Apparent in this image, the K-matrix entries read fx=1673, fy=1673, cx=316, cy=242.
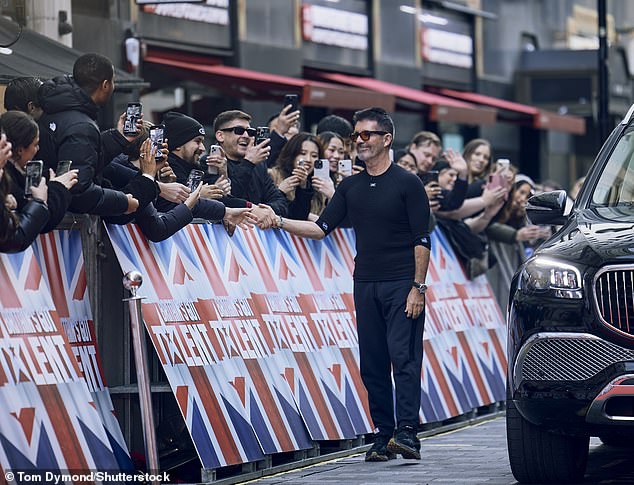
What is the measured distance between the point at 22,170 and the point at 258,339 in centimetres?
236

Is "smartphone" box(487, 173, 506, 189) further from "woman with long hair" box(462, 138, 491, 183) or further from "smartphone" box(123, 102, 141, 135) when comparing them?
"smartphone" box(123, 102, 141, 135)

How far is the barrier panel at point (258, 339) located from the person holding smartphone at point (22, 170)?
85cm

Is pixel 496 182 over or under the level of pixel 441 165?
under

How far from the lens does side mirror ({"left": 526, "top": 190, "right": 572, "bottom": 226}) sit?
31.0 feet

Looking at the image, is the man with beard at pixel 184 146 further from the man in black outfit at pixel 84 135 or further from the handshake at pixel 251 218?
the man in black outfit at pixel 84 135

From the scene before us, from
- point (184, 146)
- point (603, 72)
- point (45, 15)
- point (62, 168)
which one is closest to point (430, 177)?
point (184, 146)

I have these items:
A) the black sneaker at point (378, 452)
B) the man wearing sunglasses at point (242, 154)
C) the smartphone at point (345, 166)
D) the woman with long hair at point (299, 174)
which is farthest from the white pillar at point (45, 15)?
the black sneaker at point (378, 452)

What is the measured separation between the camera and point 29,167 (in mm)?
8016

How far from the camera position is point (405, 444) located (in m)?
10.2

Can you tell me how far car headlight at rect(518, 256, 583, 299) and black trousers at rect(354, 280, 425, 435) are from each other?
1.73 m

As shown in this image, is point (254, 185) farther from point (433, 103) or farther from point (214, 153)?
point (433, 103)

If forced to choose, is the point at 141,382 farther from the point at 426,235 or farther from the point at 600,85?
the point at 600,85

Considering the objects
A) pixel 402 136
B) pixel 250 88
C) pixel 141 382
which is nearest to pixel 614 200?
pixel 141 382

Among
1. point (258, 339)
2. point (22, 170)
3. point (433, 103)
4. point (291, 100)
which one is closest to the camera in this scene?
point (22, 170)
